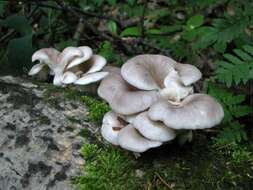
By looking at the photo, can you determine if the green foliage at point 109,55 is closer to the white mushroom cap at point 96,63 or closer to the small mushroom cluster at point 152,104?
the white mushroom cap at point 96,63

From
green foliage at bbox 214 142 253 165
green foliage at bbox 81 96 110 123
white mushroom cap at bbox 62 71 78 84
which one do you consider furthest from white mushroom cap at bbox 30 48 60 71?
green foliage at bbox 214 142 253 165

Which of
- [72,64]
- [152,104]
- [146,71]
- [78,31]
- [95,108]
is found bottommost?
[78,31]

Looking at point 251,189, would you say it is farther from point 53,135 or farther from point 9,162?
point 9,162

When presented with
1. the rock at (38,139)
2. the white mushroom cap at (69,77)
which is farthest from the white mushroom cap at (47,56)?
the rock at (38,139)

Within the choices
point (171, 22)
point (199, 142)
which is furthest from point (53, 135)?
point (171, 22)

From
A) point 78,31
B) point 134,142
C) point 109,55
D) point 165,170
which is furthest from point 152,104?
point 78,31

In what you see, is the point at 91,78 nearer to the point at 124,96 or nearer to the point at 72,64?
the point at 72,64
